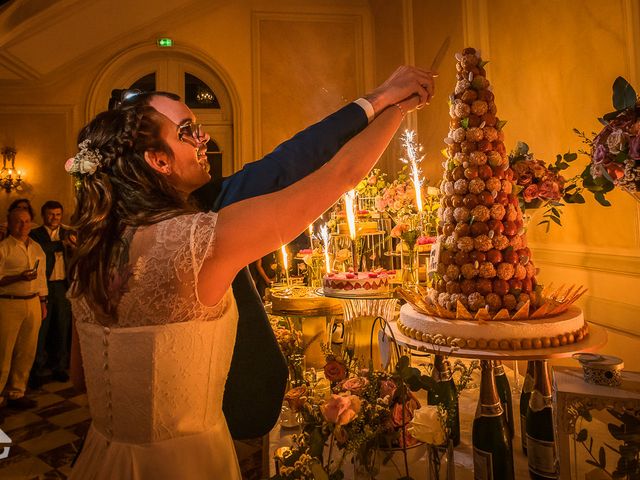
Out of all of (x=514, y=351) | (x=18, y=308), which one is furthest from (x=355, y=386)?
(x=18, y=308)

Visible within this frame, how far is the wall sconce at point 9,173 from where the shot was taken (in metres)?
6.25

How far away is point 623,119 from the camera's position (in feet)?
4.01

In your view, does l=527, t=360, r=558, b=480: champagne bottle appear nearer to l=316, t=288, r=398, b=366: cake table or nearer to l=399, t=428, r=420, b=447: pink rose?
l=399, t=428, r=420, b=447: pink rose

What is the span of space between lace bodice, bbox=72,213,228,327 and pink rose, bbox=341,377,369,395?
0.36 m

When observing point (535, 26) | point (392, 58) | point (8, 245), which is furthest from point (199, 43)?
point (535, 26)

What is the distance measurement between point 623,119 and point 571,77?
1.41m

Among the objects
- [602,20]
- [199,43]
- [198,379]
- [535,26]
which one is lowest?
[198,379]

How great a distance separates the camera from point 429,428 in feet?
2.93

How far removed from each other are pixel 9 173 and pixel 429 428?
7093 millimetres

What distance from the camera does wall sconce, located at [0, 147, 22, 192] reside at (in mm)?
6254

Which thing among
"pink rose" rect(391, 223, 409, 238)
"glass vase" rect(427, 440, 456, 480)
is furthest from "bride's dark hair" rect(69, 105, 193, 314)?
"pink rose" rect(391, 223, 409, 238)

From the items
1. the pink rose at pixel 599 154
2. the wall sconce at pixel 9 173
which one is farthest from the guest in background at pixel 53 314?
the pink rose at pixel 599 154

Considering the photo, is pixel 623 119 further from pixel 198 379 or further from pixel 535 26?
pixel 535 26

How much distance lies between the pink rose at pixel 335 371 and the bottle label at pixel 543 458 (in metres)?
0.59
